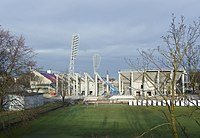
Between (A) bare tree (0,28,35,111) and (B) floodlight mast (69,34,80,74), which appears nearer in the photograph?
(A) bare tree (0,28,35,111)

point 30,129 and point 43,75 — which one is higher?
point 43,75

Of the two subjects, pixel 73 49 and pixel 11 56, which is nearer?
pixel 11 56

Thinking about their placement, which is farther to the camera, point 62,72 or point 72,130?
point 62,72

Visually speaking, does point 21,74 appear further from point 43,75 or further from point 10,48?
point 43,75

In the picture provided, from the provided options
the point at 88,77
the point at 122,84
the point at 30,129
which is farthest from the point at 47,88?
the point at 30,129

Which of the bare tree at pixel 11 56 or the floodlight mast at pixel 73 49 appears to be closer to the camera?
the bare tree at pixel 11 56

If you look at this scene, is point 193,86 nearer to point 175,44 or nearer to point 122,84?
point 175,44

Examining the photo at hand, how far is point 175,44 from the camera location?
168 inches

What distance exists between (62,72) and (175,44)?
238 ft

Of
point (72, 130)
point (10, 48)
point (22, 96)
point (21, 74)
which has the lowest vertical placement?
point (72, 130)

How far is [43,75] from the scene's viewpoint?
7950cm

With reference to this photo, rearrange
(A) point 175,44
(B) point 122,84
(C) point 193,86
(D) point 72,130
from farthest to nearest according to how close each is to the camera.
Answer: (B) point 122,84 → (D) point 72,130 → (C) point 193,86 → (A) point 175,44

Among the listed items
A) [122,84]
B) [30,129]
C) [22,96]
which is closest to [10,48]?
[22,96]

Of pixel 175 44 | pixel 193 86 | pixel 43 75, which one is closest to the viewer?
pixel 175 44
